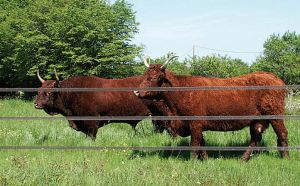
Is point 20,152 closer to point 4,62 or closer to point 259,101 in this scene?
point 259,101

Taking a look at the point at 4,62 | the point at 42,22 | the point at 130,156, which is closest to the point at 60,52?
the point at 42,22

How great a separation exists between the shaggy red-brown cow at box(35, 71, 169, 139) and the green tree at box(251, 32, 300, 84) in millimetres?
52732

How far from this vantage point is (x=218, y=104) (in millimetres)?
8211

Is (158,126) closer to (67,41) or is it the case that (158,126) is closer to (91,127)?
(91,127)

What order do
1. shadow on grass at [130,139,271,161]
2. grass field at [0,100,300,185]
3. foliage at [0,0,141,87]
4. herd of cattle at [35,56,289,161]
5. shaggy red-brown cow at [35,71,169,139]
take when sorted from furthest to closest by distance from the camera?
foliage at [0,0,141,87], shaggy red-brown cow at [35,71,169,139], herd of cattle at [35,56,289,161], shadow on grass at [130,139,271,161], grass field at [0,100,300,185]

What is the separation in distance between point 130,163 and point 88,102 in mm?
4382

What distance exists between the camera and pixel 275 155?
8.12 metres

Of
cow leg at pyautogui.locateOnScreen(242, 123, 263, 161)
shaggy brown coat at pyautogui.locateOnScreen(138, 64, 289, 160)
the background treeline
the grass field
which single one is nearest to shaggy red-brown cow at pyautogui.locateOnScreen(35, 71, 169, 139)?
the grass field

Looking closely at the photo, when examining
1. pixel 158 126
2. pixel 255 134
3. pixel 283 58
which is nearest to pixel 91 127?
pixel 158 126

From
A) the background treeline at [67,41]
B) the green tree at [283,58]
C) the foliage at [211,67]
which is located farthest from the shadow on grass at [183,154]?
the green tree at [283,58]

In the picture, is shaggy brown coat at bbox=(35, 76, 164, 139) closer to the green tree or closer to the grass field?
the grass field

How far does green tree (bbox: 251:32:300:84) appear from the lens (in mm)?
63000

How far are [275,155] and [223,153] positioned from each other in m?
0.92

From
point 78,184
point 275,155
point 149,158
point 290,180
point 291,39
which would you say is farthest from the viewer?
point 291,39
